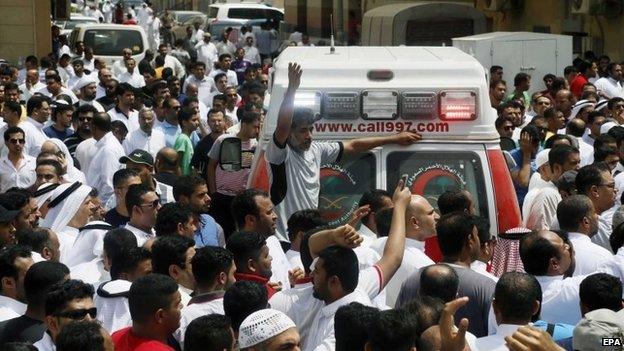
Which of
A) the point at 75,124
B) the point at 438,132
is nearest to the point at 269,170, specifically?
the point at 438,132

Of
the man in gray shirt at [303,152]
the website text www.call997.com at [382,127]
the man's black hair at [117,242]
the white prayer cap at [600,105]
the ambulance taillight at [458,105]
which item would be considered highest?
the ambulance taillight at [458,105]

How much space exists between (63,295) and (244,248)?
3.98ft

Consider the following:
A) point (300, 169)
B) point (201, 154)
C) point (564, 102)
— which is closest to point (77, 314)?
point (300, 169)

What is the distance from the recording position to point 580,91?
61.8 feet

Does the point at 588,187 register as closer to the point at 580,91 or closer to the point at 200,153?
the point at 200,153

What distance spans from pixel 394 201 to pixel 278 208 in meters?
1.59

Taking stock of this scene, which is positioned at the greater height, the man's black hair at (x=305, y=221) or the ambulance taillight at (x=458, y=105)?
the ambulance taillight at (x=458, y=105)

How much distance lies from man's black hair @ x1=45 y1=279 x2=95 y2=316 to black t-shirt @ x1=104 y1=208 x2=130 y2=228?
9.78 ft

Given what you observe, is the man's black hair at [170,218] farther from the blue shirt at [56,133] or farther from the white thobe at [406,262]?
the blue shirt at [56,133]

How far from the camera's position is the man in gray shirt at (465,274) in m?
6.95

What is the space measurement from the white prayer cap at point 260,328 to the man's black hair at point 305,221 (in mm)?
2220

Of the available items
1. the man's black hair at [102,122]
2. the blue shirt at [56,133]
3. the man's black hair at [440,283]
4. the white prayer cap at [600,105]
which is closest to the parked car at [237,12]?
the white prayer cap at [600,105]

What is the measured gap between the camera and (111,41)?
28.5 meters

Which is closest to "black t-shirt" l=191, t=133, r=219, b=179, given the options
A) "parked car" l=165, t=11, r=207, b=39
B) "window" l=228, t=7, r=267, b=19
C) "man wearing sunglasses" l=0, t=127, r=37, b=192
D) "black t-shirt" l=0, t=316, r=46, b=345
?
"man wearing sunglasses" l=0, t=127, r=37, b=192
